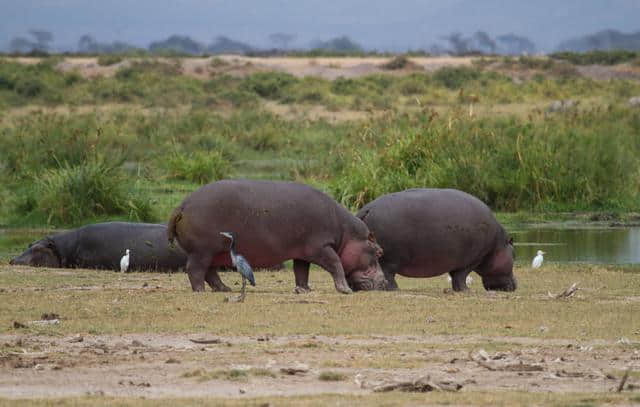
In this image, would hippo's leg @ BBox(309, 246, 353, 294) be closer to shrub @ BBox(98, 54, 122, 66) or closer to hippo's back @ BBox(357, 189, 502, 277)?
hippo's back @ BBox(357, 189, 502, 277)

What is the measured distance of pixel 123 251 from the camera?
15.5m

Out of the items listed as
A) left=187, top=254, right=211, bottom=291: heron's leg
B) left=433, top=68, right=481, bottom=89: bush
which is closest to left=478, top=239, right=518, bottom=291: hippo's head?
left=187, top=254, right=211, bottom=291: heron's leg

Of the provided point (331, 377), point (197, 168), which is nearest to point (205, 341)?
point (331, 377)

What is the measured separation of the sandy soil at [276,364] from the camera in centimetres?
745

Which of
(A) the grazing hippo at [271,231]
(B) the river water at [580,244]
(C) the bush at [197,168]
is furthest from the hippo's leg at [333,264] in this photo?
(C) the bush at [197,168]

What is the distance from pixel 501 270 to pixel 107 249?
491 centimetres

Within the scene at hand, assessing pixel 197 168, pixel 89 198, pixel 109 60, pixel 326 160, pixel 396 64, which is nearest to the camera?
pixel 89 198

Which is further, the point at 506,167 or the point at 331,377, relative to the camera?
the point at 506,167

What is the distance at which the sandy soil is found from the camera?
745 centimetres

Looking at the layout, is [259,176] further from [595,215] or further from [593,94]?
[593,94]

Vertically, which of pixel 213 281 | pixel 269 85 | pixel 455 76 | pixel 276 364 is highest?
pixel 276 364

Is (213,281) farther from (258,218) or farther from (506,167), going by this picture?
(506,167)

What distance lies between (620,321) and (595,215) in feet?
36.6

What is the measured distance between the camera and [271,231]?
12.0 metres
